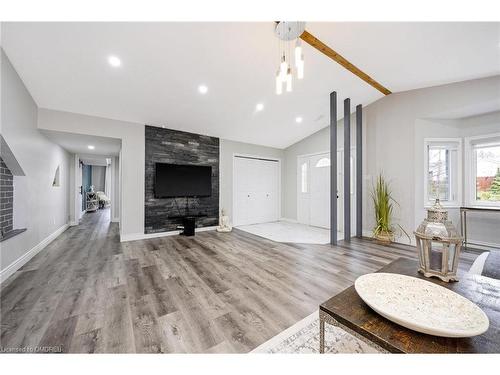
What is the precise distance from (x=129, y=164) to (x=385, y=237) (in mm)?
5404

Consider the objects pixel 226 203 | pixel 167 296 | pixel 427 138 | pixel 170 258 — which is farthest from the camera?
pixel 226 203

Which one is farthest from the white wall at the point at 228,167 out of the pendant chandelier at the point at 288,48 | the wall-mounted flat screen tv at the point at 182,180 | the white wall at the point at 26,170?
the white wall at the point at 26,170

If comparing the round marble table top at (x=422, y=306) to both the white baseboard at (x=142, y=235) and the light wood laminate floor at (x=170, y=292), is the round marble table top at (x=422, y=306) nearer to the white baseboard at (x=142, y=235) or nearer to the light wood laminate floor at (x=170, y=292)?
the light wood laminate floor at (x=170, y=292)

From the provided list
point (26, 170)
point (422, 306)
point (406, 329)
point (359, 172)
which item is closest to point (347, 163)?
point (359, 172)

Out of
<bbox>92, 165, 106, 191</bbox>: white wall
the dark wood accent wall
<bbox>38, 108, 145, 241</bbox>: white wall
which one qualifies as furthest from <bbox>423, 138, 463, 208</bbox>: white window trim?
<bbox>92, 165, 106, 191</bbox>: white wall

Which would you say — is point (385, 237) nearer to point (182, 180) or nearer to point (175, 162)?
point (182, 180)

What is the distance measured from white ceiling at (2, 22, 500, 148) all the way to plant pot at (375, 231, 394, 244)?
2.86m

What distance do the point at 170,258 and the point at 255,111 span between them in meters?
3.20

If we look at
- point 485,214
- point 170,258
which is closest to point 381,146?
point 485,214

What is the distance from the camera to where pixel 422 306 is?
3.21ft

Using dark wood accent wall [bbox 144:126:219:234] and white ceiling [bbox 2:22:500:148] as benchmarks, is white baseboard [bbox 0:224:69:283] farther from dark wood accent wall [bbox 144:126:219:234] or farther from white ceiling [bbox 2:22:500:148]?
white ceiling [bbox 2:22:500:148]

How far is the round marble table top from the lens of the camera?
2.69ft
